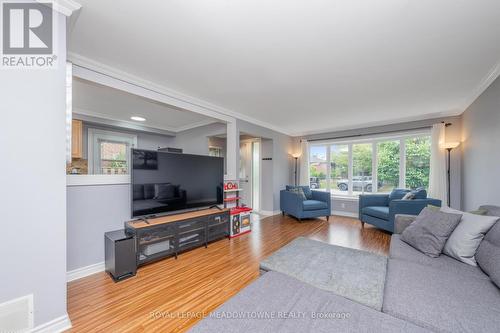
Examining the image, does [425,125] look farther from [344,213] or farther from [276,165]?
[276,165]

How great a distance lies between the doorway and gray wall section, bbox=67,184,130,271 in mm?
3538

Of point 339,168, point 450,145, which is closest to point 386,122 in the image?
point 450,145

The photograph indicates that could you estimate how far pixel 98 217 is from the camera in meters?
2.20

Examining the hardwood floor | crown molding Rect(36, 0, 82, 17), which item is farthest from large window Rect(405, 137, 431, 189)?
crown molding Rect(36, 0, 82, 17)

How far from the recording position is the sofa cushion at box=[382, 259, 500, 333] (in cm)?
92

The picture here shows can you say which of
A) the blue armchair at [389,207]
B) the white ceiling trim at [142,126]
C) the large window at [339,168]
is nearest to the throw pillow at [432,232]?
the blue armchair at [389,207]

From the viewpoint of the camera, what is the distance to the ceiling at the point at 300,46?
141cm

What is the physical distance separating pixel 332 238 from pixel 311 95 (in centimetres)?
245

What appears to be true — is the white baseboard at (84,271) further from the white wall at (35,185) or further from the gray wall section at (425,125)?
the gray wall section at (425,125)

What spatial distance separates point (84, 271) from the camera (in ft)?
6.83

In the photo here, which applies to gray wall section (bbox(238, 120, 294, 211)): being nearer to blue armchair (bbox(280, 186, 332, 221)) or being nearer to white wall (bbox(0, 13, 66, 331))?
blue armchair (bbox(280, 186, 332, 221))

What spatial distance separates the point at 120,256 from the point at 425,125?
18.8ft

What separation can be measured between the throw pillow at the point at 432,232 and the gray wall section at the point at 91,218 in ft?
10.6

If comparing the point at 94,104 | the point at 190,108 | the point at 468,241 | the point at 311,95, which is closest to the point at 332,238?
the point at 468,241
